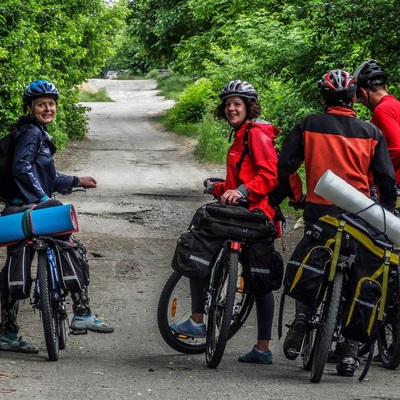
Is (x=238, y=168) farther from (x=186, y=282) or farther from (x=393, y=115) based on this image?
(x=393, y=115)

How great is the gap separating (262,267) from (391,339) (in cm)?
112

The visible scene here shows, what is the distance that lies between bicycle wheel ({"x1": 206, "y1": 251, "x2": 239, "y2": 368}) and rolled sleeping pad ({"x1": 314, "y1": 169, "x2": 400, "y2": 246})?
0.82 metres

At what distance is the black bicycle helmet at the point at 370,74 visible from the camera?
801 cm

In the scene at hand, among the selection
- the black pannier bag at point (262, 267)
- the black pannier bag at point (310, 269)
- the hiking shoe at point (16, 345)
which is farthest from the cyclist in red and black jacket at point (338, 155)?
the hiking shoe at point (16, 345)

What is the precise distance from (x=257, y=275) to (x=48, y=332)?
1412 mm

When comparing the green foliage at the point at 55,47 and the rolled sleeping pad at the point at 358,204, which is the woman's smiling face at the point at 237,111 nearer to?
the rolled sleeping pad at the point at 358,204

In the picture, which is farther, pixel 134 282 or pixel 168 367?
pixel 134 282

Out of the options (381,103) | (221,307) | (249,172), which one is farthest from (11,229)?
(381,103)

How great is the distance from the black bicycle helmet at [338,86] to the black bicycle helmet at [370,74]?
1.24 m

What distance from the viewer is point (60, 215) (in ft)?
23.3

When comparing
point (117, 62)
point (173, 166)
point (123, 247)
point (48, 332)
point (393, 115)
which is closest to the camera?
point (48, 332)

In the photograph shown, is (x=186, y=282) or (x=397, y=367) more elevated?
(x=186, y=282)

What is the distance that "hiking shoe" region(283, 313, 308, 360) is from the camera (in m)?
6.76

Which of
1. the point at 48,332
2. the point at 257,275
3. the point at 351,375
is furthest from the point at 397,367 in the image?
the point at 48,332
